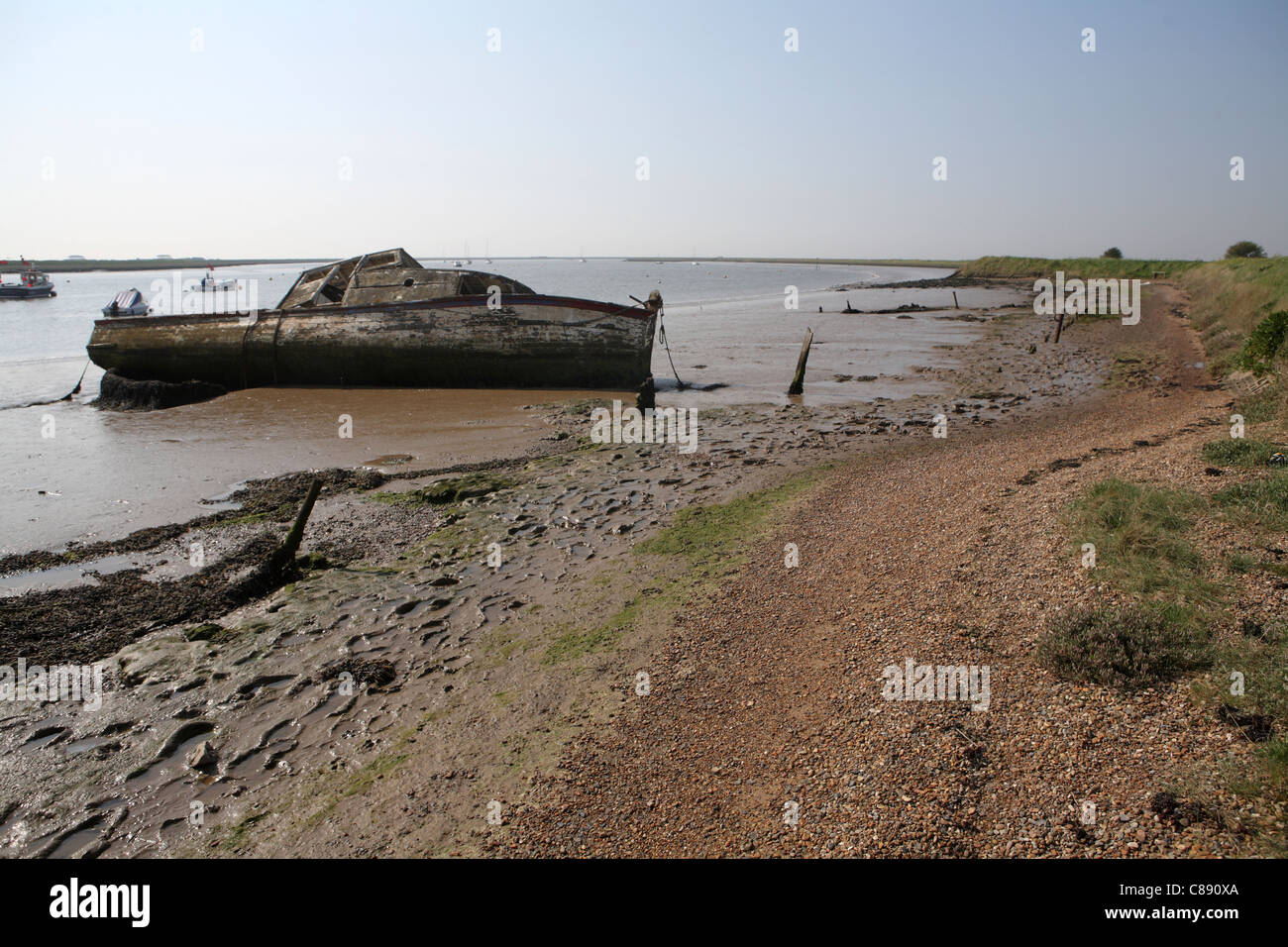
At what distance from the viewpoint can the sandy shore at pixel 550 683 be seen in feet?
14.8

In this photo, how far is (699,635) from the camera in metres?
6.51

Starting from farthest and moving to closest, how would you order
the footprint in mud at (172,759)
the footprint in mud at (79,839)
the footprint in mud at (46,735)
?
the footprint in mud at (46,735) < the footprint in mud at (172,759) < the footprint in mud at (79,839)

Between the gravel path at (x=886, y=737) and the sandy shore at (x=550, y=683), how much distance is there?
27mm

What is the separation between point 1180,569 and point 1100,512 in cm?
125

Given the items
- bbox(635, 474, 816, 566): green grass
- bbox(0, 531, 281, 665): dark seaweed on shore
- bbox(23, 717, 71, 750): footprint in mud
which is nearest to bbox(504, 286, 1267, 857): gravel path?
bbox(635, 474, 816, 566): green grass

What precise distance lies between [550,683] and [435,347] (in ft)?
53.2

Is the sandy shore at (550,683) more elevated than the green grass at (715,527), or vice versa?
the green grass at (715,527)

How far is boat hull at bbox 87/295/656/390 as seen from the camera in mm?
20500

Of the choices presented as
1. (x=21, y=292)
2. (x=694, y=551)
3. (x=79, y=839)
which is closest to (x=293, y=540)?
(x=79, y=839)

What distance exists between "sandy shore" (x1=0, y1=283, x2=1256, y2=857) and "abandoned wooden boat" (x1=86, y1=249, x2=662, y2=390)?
33.1ft

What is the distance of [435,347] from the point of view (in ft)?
67.7

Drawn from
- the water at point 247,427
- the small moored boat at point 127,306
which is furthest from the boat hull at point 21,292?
the small moored boat at point 127,306

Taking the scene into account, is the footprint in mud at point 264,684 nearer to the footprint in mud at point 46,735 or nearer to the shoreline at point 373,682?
the shoreline at point 373,682
